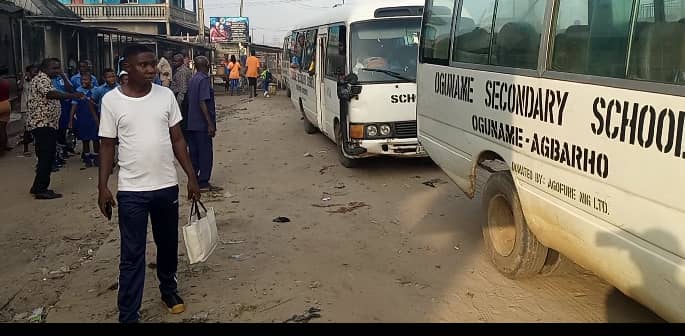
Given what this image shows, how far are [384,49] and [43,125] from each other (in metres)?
4.52

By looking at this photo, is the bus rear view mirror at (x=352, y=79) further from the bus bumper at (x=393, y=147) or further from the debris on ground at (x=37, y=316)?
the debris on ground at (x=37, y=316)

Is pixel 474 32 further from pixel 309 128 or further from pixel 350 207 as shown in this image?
pixel 309 128

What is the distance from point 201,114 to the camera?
7672mm

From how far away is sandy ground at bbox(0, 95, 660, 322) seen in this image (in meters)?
4.35

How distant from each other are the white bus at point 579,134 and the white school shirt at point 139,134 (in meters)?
2.32

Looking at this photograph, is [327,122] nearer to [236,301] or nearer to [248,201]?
[248,201]

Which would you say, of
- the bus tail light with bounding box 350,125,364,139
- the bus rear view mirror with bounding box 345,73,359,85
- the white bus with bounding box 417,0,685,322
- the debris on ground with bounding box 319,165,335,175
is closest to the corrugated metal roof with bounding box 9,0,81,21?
the debris on ground with bounding box 319,165,335,175

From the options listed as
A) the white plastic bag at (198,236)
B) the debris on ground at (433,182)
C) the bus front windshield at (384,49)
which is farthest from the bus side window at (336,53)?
the white plastic bag at (198,236)

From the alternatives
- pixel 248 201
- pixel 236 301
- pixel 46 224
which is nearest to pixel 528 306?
pixel 236 301

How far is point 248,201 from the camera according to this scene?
7.69 m

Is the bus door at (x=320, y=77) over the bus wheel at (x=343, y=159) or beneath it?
over

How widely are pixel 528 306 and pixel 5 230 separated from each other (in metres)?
5.17

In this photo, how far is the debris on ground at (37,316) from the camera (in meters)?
4.30

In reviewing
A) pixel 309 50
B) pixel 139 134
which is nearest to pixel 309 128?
pixel 309 50
